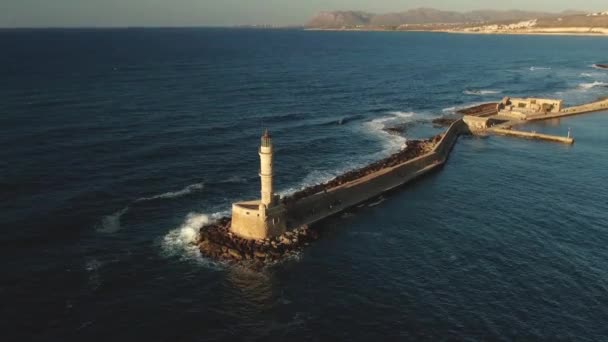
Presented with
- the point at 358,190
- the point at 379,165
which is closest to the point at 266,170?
the point at 358,190

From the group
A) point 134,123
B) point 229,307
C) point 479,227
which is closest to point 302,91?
point 134,123

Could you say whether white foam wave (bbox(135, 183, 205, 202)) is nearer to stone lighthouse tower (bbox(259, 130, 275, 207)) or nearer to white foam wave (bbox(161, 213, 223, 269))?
white foam wave (bbox(161, 213, 223, 269))

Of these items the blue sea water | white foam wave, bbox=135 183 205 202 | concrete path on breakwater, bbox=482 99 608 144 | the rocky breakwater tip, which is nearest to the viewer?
the blue sea water

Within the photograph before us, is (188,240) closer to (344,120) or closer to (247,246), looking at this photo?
(247,246)

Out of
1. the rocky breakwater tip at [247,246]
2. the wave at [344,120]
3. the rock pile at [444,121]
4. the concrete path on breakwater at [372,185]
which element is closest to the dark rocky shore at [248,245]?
the rocky breakwater tip at [247,246]

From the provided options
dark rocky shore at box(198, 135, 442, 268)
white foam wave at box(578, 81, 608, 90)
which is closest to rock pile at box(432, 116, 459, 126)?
dark rocky shore at box(198, 135, 442, 268)

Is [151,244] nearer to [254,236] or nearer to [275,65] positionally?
[254,236]

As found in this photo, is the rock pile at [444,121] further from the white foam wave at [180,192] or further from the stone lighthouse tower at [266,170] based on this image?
the stone lighthouse tower at [266,170]
